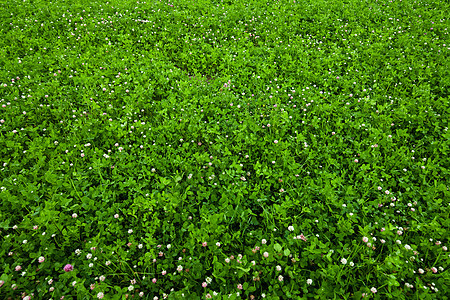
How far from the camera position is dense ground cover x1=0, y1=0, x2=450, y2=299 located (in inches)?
94.3

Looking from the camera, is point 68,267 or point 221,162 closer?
point 68,267

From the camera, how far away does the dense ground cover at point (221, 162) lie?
7.86 ft

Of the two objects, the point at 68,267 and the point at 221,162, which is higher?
the point at 221,162

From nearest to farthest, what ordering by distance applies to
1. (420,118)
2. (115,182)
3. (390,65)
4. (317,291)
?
(317,291) < (115,182) < (420,118) < (390,65)

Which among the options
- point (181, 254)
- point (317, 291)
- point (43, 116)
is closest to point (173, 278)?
point (181, 254)

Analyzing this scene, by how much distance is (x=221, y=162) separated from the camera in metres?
3.41

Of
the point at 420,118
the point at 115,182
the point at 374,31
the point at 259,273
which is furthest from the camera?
the point at 374,31

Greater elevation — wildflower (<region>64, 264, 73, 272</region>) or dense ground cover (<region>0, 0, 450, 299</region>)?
dense ground cover (<region>0, 0, 450, 299</region>)

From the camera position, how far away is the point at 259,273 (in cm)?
239

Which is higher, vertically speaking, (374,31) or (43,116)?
(374,31)

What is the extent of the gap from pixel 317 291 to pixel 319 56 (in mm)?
4840

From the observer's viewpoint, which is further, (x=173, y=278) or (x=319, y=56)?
(x=319, y=56)

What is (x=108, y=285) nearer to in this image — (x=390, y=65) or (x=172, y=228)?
(x=172, y=228)

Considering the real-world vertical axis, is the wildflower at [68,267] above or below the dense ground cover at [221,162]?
below
